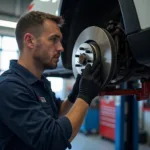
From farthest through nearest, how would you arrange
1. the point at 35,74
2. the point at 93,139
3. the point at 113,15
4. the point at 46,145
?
the point at 93,139, the point at 113,15, the point at 35,74, the point at 46,145

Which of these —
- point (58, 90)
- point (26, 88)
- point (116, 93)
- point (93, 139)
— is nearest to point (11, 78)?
point (26, 88)

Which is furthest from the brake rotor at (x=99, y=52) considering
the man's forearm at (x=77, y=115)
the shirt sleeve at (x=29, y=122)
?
the shirt sleeve at (x=29, y=122)

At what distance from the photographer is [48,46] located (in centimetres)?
96

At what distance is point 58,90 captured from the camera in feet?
23.6

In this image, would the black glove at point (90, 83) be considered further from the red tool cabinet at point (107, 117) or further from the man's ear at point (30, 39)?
the red tool cabinet at point (107, 117)

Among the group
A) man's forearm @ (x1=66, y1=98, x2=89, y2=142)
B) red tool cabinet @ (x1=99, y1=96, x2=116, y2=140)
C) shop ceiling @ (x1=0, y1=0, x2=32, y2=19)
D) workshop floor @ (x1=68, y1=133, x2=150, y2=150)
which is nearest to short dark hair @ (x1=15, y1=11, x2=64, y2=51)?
man's forearm @ (x1=66, y1=98, x2=89, y2=142)

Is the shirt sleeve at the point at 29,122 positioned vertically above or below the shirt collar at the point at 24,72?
below

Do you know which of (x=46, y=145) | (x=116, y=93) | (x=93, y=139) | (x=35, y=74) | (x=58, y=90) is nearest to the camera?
(x=46, y=145)

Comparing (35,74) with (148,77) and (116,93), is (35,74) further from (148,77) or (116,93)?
(148,77)

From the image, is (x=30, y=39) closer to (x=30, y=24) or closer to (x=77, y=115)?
(x=30, y=24)

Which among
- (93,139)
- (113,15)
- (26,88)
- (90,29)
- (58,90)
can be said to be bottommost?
(93,139)

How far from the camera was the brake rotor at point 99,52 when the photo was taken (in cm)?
91

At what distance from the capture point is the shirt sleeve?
780 mm

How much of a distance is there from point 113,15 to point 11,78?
66 centimetres
